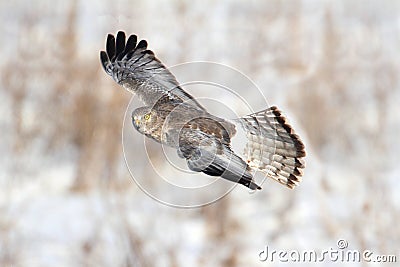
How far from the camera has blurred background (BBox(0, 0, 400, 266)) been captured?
19.4 ft

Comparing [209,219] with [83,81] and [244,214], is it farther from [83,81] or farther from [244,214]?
[83,81]

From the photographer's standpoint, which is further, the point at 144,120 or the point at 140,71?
the point at 140,71

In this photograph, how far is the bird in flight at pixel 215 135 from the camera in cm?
151

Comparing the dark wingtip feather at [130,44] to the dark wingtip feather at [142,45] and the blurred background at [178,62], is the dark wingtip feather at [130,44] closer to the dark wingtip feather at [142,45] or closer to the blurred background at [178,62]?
the dark wingtip feather at [142,45]

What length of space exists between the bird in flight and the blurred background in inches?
157

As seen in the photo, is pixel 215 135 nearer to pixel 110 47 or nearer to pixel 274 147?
pixel 274 147

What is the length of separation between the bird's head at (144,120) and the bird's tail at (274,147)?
0.18m

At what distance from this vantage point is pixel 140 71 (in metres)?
1.89

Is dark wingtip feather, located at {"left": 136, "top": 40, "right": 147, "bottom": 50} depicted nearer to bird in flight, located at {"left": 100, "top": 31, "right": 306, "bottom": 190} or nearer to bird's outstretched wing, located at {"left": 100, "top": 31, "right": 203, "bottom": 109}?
bird's outstretched wing, located at {"left": 100, "top": 31, "right": 203, "bottom": 109}

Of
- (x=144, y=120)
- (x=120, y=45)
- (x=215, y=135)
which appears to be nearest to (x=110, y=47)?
(x=120, y=45)

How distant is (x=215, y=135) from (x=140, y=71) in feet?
1.28

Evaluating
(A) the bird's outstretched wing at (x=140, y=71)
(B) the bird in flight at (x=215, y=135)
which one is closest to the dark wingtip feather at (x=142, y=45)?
(A) the bird's outstretched wing at (x=140, y=71)

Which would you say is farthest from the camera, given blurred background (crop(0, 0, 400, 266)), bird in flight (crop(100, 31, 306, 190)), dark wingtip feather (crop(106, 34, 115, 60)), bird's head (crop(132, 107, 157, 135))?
blurred background (crop(0, 0, 400, 266))

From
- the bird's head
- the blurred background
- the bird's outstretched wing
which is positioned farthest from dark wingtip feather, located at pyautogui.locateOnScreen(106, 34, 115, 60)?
the blurred background
